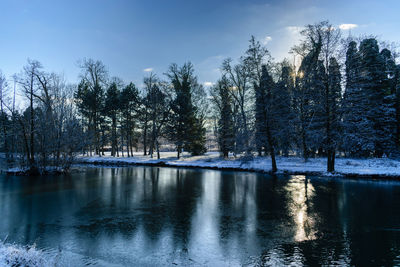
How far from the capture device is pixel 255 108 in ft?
90.6

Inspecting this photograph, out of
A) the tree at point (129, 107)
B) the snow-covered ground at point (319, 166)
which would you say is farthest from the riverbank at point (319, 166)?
the tree at point (129, 107)

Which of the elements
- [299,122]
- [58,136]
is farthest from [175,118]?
[299,122]

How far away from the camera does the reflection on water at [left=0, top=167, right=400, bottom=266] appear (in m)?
7.11

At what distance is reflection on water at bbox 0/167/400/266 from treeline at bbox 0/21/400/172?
28.2 feet

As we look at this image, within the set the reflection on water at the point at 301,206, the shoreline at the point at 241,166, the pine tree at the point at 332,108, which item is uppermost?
the pine tree at the point at 332,108

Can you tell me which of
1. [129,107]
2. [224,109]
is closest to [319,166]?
[224,109]

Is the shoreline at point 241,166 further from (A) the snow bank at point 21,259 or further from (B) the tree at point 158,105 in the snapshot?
(A) the snow bank at point 21,259

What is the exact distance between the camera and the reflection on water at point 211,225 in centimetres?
711

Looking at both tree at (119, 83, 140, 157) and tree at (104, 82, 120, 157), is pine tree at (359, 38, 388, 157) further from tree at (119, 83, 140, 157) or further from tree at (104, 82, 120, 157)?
tree at (104, 82, 120, 157)

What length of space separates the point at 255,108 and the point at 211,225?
19.7 m

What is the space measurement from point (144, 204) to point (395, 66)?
3460 centimetres

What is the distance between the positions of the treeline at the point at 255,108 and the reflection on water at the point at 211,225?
8.60 m

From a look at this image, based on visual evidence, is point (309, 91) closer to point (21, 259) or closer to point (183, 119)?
point (183, 119)

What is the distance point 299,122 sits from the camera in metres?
26.3
